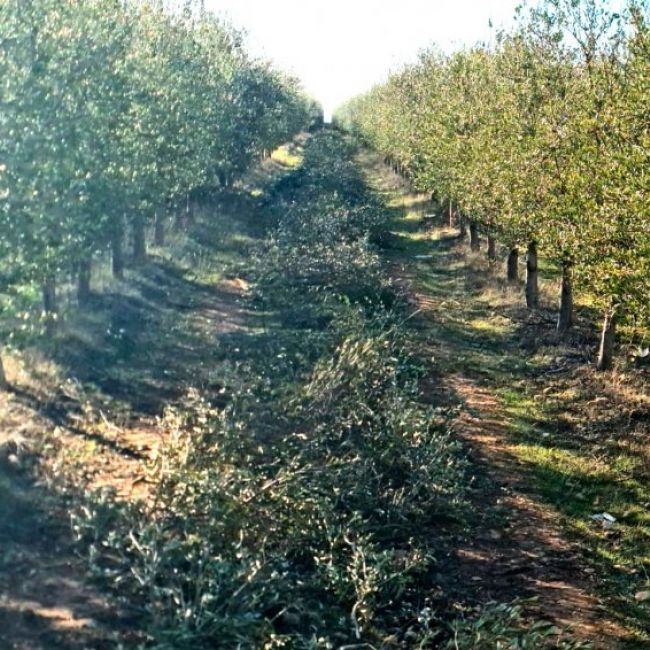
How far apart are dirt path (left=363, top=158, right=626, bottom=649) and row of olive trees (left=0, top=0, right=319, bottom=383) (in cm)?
800

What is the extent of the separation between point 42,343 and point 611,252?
37.4 feet

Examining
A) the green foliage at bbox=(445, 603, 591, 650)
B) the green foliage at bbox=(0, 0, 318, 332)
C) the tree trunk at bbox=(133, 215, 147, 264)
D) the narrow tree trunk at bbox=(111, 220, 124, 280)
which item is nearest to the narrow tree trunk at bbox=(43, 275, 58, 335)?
the green foliage at bbox=(0, 0, 318, 332)

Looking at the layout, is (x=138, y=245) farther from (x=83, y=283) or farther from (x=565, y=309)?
(x=565, y=309)

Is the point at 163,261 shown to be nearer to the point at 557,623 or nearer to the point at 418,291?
the point at 418,291

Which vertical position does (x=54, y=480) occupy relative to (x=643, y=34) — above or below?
below

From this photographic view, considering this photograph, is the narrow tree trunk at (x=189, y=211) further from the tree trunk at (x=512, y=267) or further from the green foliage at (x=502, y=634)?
the green foliage at (x=502, y=634)

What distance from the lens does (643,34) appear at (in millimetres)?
14359

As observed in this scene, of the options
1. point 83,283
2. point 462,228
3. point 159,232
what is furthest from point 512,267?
point 83,283

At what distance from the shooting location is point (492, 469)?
1277 cm

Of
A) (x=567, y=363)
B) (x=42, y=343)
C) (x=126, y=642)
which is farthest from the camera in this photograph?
(x=567, y=363)

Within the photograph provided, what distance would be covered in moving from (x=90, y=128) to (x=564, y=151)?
1056 centimetres

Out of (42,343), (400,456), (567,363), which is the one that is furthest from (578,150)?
(42,343)

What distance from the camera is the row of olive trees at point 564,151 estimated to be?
13.7m

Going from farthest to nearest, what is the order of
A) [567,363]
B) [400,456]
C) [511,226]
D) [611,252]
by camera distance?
1. [511,226]
2. [567,363]
3. [611,252]
4. [400,456]
